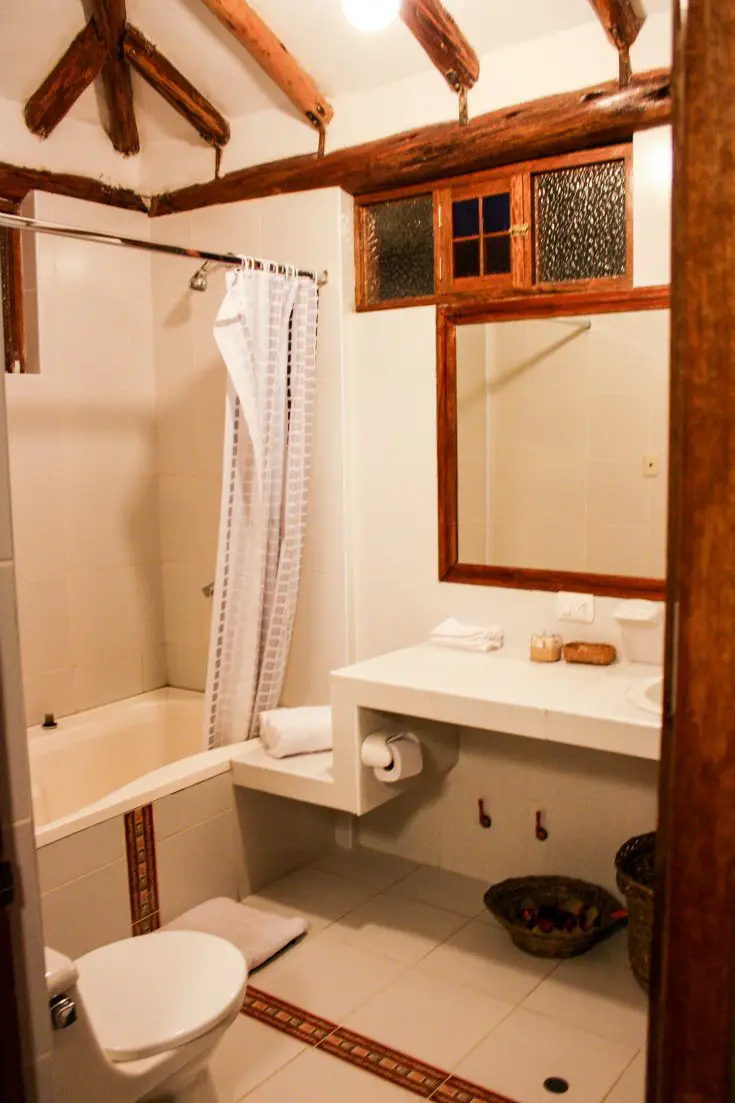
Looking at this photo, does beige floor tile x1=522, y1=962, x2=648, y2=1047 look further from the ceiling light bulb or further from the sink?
the ceiling light bulb

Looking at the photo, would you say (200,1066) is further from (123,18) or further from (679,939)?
(123,18)

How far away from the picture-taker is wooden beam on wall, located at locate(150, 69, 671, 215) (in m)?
2.51

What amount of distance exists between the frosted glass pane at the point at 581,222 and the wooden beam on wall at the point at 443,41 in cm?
36

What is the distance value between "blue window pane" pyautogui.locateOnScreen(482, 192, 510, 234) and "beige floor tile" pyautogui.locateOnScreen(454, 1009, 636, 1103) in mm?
2204

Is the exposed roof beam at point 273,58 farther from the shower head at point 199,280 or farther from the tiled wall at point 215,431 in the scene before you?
the shower head at point 199,280

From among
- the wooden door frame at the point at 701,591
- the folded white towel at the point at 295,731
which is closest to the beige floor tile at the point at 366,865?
the folded white towel at the point at 295,731

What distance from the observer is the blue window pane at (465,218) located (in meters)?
2.88

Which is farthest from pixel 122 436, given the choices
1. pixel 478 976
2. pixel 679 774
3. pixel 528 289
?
pixel 679 774

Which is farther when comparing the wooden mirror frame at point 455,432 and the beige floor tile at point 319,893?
the beige floor tile at point 319,893

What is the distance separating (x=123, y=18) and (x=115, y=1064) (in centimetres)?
291

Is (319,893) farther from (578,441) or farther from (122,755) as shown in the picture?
(578,441)

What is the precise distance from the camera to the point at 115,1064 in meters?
1.69

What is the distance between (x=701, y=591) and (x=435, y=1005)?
216 centimetres

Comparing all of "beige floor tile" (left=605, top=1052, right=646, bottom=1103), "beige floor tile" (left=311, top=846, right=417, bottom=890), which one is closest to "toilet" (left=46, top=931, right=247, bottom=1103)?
"beige floor tile" (left=605, top=1052, right=646, bottom=1103)
